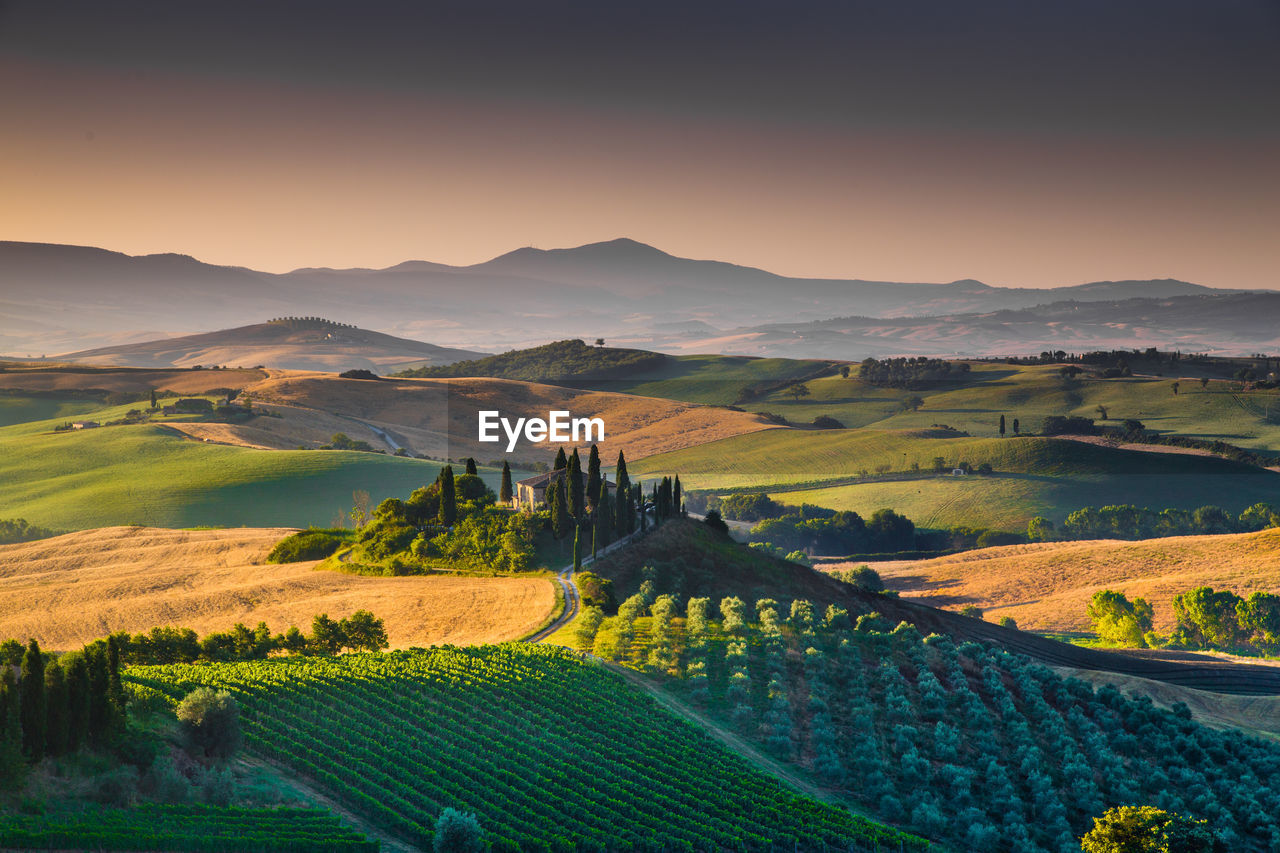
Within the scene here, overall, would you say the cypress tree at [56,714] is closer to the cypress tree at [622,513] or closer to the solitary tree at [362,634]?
the solitary tree at [362,634]

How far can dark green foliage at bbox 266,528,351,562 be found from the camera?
98.5m

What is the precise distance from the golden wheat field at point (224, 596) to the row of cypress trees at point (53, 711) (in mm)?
31757

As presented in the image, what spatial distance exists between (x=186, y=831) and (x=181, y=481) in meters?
122

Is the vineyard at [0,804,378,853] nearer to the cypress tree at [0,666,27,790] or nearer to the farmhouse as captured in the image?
the cypress tree at [0,666,27,790]

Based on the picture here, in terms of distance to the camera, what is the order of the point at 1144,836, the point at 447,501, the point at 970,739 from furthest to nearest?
the point at 447,501 → the point at 970,739 → the point at 1144,836

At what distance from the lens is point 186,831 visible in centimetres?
3088

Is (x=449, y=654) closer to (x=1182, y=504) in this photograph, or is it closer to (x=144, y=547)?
(x=144, y=547)

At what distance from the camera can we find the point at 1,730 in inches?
1266

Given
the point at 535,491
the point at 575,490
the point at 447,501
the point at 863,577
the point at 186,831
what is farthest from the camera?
the point at 863,577

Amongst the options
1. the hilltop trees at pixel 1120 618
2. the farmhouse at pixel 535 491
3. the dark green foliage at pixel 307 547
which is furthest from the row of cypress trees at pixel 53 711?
the hilltop trees at pixel 1120 618

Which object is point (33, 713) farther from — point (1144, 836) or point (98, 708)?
point (1144, 836)

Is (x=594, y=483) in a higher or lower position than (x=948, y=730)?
higher

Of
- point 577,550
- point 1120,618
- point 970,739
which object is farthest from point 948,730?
point 1120,618

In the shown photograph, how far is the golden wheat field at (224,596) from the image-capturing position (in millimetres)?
72000
